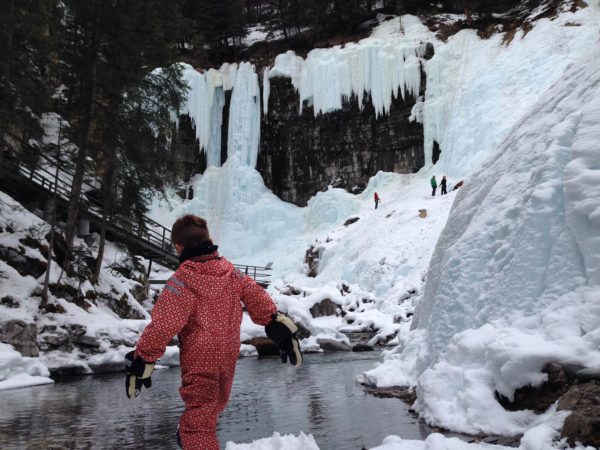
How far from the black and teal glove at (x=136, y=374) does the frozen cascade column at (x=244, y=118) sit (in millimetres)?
37015

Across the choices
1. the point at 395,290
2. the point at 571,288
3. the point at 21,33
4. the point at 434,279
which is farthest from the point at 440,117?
the point at 571,288

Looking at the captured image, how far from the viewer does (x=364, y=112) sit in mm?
37875

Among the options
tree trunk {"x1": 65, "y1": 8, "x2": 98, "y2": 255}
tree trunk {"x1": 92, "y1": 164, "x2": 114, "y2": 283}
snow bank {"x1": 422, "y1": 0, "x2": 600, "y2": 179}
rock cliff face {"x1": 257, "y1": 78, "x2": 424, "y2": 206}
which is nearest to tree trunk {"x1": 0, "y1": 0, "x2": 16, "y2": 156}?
tree trunk {"x1": 65, "y1": 8, "x2": 98, "y2": 255}

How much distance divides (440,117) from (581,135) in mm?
29773

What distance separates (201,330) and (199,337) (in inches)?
1.6

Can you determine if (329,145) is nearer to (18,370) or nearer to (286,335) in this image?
(18,370)

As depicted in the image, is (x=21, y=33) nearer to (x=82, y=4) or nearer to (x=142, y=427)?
(x=82, y=4)

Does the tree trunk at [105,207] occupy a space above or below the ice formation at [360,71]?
below

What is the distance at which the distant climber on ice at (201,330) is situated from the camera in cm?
282

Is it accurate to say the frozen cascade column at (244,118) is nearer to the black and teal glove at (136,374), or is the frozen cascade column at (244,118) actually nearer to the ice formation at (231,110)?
the ice formation at (231,110)

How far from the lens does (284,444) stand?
162 inches

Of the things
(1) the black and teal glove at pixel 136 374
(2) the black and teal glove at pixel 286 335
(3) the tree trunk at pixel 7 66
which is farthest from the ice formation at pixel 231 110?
(1) the black and teal glove at pixel 136 374

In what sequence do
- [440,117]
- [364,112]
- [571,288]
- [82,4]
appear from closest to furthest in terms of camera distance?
[571,288], [82,4], [440,117], [364,112]

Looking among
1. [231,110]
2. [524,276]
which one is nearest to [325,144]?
[231,110]
